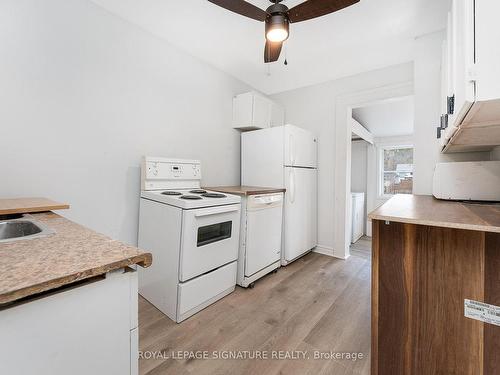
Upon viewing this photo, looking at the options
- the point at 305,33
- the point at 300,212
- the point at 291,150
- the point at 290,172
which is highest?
the point at 305,33

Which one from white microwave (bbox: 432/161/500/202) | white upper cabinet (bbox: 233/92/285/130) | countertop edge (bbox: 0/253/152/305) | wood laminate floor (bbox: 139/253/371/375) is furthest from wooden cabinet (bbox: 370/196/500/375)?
white upper cabinet (bbox: 233/92/285/130)

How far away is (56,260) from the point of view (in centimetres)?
61

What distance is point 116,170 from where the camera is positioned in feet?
6.53

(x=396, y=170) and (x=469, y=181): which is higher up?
(x=396, y=170)

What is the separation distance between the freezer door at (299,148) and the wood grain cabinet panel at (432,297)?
1629 mm

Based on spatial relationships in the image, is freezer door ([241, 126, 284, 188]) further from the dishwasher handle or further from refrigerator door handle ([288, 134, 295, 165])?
the dishwasher handle

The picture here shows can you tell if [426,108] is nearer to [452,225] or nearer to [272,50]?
[272,50]

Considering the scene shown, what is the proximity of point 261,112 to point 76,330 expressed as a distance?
9.36 feet

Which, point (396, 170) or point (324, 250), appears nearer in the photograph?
point (324, 250)

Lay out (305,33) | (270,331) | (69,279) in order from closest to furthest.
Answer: (69,279) < (270,331) < (305,33)

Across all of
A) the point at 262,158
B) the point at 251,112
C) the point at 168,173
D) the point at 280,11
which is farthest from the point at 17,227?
the point at 251,112

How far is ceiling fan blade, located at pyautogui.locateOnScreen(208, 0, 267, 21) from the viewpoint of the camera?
1.44 m

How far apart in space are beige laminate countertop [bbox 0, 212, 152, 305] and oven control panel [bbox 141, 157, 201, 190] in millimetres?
1245

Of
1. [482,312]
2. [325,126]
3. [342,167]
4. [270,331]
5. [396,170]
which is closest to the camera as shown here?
[482,312]
